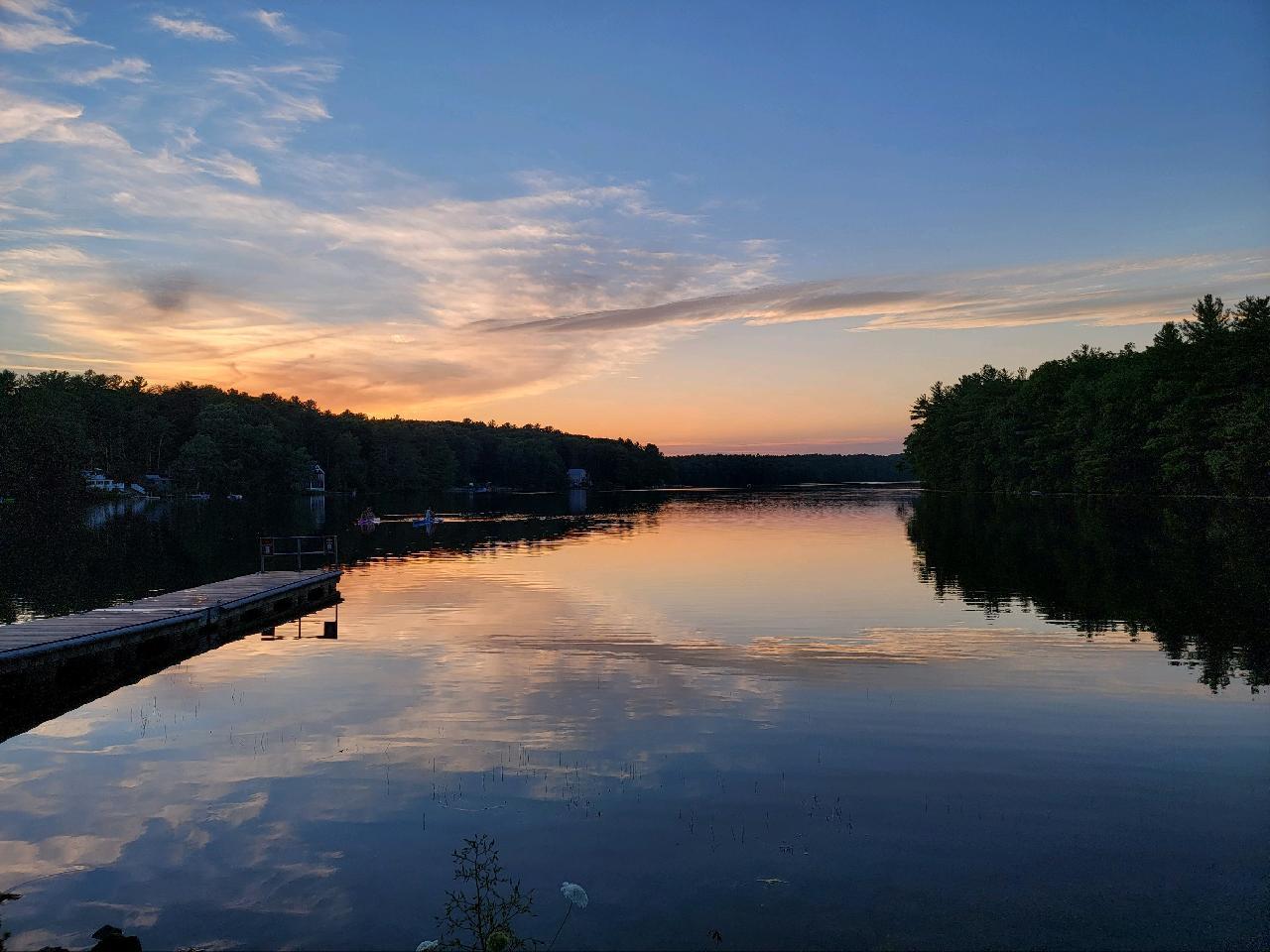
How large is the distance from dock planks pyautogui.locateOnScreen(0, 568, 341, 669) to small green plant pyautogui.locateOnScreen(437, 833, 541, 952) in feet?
50.0

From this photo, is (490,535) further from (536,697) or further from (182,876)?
(182,876)

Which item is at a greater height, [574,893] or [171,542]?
[171,542]

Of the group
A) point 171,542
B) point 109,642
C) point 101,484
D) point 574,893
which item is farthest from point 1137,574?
point 101,484

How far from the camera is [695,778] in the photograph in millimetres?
13367

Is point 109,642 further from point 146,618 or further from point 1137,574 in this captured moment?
point 1137,574

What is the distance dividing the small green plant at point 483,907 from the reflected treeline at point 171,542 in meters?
26.5

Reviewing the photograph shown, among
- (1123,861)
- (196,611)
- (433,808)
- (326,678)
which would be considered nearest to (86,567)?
(196,611)

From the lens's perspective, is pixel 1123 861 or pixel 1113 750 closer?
pixel 1123 861

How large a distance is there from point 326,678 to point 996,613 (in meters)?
21.1

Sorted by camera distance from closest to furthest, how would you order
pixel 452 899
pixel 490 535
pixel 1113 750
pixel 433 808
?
pixel 452 899
pixel 433 808
pixel 1113 750
pixel 490 535

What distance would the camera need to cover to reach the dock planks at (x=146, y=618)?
2127 centimetres

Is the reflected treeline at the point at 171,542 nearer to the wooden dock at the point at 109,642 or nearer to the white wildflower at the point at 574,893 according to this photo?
the wooden dock at the point at 109,642

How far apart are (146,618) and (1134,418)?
104 meters

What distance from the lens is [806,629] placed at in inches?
1079
